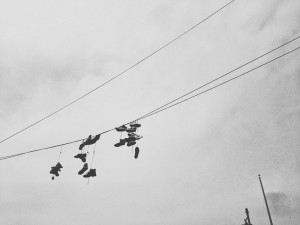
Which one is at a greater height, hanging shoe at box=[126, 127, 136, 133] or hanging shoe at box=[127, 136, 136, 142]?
hanging shoe at box=[126, 127, 136, 133]

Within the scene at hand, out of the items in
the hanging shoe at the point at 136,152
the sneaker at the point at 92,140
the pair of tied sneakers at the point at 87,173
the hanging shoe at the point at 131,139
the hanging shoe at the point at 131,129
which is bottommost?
the pair of tied sneakers at the point at 87,173

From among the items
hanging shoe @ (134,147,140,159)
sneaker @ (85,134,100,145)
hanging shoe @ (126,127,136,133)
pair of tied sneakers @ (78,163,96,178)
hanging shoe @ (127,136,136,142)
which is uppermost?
hanging shoe @ (126,127,136,133)

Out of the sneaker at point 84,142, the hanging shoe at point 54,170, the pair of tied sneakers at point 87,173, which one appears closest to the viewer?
the sneaker at point 84,142

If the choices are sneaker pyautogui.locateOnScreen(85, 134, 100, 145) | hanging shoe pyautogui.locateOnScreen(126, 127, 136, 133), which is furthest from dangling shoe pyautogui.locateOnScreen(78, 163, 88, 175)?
hanging shoe pyautogui.locateOnScreen(126, 127, 136, 133)

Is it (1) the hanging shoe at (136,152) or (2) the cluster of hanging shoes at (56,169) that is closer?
(1) the hanging shoe at (136,152)

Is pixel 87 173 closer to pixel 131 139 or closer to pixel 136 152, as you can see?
pixel 136 152

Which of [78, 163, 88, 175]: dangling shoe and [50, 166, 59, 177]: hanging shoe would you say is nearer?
[78, 163, 88, 175]: dangling shoe

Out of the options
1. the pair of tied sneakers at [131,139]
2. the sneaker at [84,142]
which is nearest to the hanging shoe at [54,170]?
the sneaker at [84,142]

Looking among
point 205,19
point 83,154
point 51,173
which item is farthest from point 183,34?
point 51,173

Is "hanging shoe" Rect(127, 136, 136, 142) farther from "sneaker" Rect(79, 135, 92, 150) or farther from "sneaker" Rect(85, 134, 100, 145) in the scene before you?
"sneaker" Rect(79, 135, 92, 150)

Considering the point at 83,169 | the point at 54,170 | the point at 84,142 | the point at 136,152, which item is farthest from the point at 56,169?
the point at 136,152

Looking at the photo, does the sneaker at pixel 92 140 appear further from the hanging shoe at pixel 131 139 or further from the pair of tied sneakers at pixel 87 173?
the pair of tied sneakers at pixel 87 173

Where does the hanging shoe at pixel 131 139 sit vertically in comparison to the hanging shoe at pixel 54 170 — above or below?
above

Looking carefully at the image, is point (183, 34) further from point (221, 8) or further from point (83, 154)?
point (83, 154)
